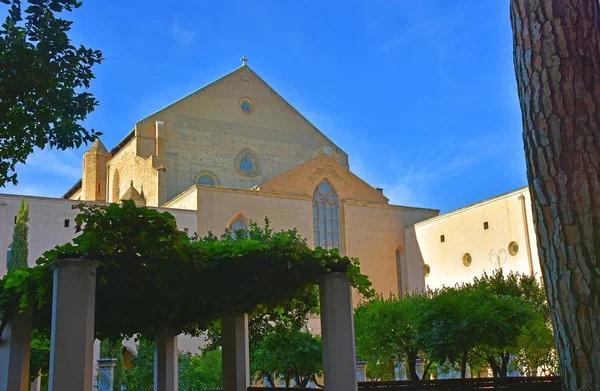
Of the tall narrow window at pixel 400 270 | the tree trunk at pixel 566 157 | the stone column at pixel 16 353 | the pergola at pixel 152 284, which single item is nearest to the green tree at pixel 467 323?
the pergola at pixel 152 284

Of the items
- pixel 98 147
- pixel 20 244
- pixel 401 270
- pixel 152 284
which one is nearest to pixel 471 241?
pixel 401 270

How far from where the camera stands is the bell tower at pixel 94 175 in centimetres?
4644

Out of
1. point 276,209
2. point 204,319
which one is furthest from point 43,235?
point 204,319

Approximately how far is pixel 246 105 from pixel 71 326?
131 feet

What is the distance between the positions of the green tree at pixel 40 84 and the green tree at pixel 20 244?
2115 cm

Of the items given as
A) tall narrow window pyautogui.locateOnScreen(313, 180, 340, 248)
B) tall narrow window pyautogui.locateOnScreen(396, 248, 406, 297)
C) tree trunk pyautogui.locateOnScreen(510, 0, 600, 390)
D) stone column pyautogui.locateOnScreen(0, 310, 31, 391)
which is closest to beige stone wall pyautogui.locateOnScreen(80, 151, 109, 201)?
tall narrow window pyautogui.locateOnScreen(313, 180, 340, 248)

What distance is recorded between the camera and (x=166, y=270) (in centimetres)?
842

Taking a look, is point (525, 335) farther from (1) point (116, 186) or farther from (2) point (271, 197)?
(1) point (116, 186)

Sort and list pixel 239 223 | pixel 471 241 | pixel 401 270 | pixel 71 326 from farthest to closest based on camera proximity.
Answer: pixel 401 270 < pixel 471 241 < pixel 239 223 < pixel 71 326

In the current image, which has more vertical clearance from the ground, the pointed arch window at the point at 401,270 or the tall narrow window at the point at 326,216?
the tall narrow window at the point at 326,216

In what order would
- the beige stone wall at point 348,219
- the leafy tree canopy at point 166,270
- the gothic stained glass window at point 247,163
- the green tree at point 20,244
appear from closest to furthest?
the leafy tree canopy at point 166,270 → the green tree at point 20,244 → the beige stone wall at point 348,219 → the gothic stained glass window at point 247,163

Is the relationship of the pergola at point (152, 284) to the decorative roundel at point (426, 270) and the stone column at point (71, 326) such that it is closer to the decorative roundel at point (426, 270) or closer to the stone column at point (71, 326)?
the stone column at point (71, 326)

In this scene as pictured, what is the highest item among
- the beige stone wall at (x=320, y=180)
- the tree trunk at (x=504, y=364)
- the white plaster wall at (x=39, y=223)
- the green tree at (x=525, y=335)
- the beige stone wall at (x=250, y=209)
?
the beige stone wall at (x=320, y=180)

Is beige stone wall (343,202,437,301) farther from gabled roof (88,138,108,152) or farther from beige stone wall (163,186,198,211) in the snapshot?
gabled roof (88,138,108,152)
